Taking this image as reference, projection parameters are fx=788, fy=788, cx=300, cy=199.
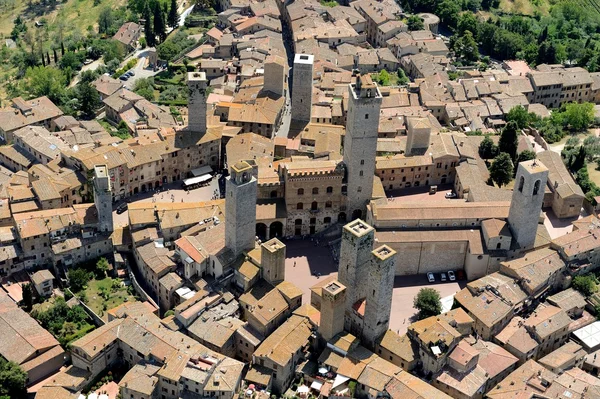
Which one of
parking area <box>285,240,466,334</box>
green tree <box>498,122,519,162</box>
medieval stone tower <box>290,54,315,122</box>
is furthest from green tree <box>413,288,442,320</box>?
medieval stone tower <box>290,54,315,122</box>

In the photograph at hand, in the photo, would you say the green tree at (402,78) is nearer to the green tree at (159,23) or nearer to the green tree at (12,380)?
the green tree at (159,23)

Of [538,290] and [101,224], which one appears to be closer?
[538,290]

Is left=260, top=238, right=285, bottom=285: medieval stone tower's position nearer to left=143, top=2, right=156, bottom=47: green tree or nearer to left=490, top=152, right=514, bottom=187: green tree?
left=490, top=152, right=514, bottom=187: green tree

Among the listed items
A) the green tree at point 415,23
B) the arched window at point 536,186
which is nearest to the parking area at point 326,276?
the arched window at point 536,186

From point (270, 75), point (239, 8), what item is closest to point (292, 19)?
point (239, 8)

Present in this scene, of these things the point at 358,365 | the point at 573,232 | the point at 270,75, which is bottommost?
the point at 358,365

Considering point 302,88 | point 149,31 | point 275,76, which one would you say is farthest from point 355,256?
point 149,31

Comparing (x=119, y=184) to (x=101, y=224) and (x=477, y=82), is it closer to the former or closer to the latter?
(x=101, y=224)

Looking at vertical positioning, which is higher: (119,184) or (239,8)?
(239,8)
